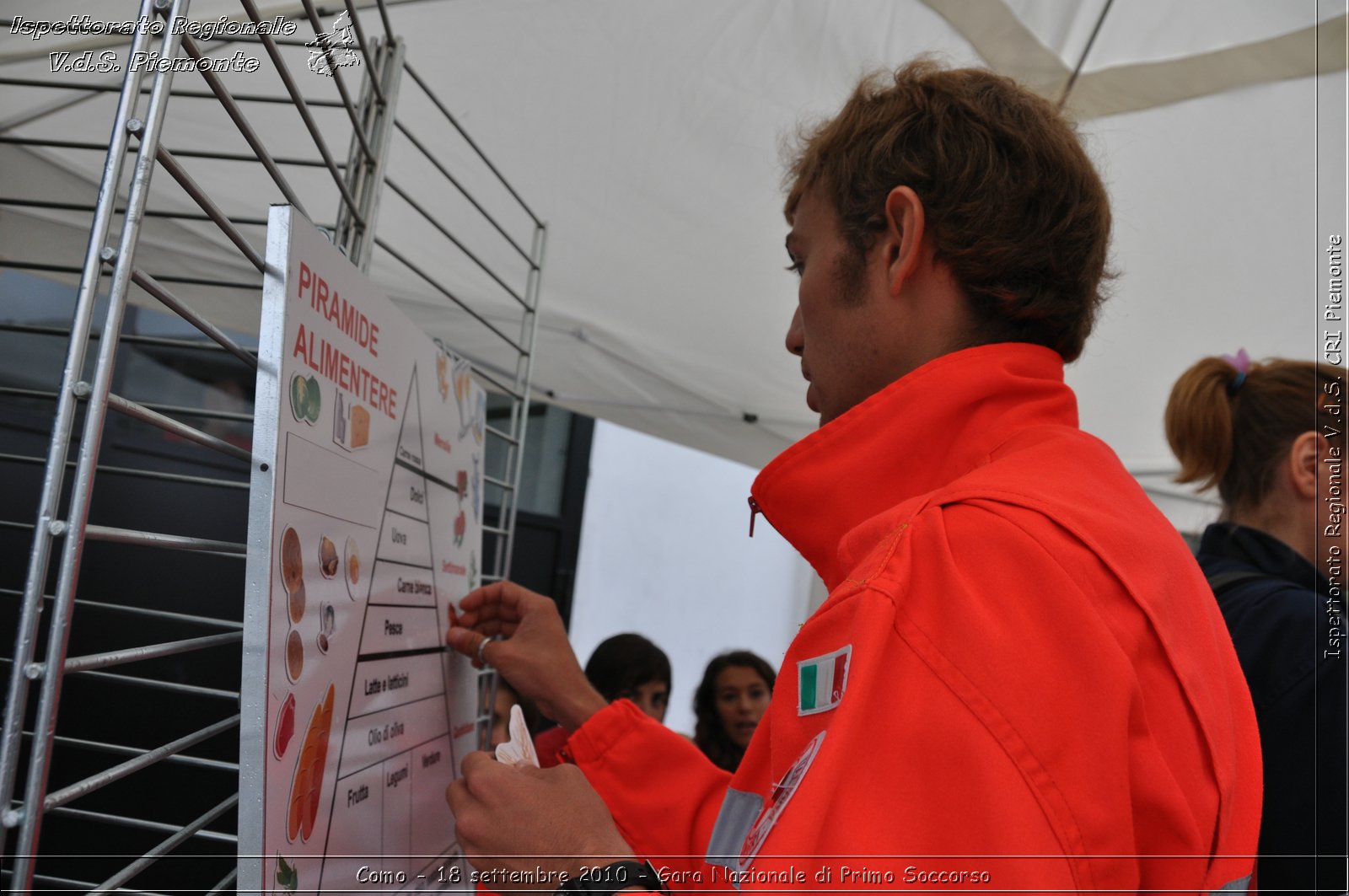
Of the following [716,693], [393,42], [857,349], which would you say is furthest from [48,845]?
[857,349]

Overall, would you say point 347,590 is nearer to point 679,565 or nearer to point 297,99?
point 297,99

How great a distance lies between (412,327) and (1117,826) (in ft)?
3.24

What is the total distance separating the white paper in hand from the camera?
0.87m

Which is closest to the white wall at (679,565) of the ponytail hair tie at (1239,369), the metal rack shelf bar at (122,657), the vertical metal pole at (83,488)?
the ponytail hair tie at (1239,369)

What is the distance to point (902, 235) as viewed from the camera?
803 millimetres

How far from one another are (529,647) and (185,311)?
701 mm

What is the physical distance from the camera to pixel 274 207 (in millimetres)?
822

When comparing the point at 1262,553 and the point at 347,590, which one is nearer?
the point at 347,590

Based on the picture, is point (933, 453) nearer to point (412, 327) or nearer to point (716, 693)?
point (412, 327)

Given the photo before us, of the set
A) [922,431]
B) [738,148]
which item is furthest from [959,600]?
[738,148]

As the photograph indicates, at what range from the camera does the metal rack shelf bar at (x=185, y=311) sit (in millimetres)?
675

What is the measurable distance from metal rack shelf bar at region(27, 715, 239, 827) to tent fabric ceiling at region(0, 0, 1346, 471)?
1338 millimetres

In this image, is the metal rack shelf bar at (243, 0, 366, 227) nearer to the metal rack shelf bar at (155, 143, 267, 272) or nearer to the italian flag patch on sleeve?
the metal rack shelf bar at (155, 143, 267, 272)

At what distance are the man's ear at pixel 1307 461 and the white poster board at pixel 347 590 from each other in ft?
4.28
